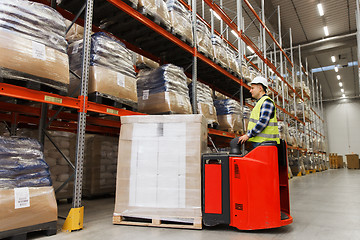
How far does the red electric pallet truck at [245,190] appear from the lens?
2.89 meters

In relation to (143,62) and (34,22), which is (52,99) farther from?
(143,62)

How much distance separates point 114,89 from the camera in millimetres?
3355

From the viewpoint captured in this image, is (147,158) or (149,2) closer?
(147,158)

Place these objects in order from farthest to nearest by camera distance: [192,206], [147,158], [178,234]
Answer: [147,158] → [192,206] → [178,234]

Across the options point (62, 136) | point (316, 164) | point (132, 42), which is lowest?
point (316, 164)

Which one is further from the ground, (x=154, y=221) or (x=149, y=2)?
(x=149, y=2)

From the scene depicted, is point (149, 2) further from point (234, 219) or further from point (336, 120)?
point (336, 120)

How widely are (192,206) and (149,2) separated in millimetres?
2999

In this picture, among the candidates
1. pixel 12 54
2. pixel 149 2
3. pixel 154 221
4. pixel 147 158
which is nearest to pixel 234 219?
pixel 154 221

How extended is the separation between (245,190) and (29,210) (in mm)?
2174

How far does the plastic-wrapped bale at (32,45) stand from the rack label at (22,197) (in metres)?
0.99

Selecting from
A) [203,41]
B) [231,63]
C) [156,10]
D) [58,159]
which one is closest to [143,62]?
[203,41]

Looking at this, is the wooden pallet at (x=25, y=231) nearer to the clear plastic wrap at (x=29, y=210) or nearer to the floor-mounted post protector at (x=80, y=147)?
the clear plastic wrap at (x=29, y=210)

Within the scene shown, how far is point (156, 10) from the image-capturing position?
414 centimetres
